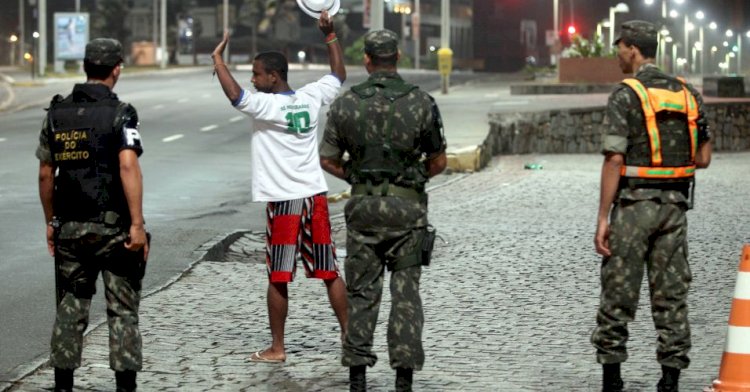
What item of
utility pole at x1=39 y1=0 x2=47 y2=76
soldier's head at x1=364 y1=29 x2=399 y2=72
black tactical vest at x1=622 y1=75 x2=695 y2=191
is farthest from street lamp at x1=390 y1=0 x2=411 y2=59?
black tactical vest at x1=622 y1=75 x2=695 y2=191

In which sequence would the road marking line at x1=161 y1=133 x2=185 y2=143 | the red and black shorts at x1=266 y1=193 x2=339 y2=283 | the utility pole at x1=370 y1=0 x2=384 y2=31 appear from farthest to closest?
the road marking line at x1=161 y1=133 x2=185 y2=143
the utility pole at x1=370 y1=0 x2=384 y2=31
the red and black shorts at x1=266 y1=193 x2=339 y2=283

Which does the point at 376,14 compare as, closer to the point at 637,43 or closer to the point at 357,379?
the point at 637,43

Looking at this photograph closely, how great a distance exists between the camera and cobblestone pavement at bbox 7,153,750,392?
8461 mm

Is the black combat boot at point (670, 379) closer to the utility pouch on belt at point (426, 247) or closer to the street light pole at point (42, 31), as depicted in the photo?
the utility pouch on belt at point (426, 247)

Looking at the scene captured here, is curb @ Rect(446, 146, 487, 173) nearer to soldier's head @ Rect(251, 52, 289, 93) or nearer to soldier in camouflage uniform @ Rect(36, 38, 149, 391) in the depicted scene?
soldier's head @ Rect(251, 52, 289, 93)

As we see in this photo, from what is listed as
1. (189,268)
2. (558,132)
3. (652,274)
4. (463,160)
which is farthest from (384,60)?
(558,132)

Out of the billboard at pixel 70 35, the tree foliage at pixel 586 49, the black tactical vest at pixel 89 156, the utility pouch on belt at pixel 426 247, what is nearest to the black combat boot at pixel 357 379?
the utility pouch on belt at pixel 426 247

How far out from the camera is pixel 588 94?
45.8 meters

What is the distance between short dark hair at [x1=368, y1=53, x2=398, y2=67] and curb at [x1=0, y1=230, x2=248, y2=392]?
244 centimetres

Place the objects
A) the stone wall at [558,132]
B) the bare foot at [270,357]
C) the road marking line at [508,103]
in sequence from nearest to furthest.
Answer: the bare foot at [270,357] < the stone wall at [558,132] < the road marking line at [508,103]

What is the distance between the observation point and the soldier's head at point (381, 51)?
25.5ft

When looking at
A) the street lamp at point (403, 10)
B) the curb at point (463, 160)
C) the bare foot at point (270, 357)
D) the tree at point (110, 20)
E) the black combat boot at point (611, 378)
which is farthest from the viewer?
the tree at point (110, 20)

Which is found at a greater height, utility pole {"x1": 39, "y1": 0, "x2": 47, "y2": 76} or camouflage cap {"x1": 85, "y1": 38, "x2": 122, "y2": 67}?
utility pole {"x1": 39, "y1": 0, "x2": 47, "y2": 76}

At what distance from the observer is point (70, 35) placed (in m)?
76.7
